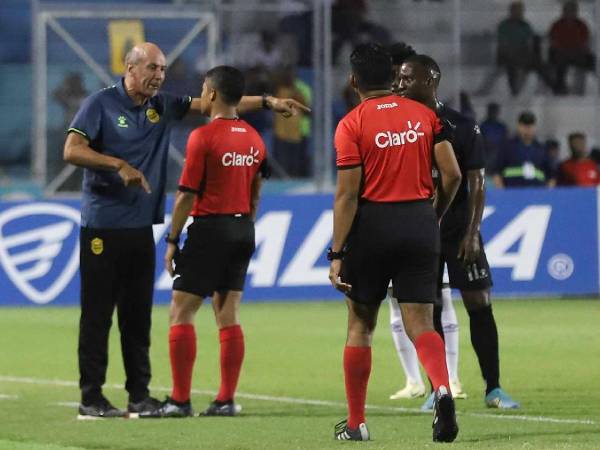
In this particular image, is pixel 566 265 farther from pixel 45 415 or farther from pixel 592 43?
pixel 45 415

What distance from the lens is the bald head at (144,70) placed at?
32.7 feet

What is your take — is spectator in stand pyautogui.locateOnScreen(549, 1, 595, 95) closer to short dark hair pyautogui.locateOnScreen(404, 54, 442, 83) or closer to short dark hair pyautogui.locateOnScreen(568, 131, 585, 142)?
short dark hair pyautogui.locateOnScreen(568, 131, 585, 142)

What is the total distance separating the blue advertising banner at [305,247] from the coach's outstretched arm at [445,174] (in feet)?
31.5

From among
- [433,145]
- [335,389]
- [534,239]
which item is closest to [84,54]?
[534,239]

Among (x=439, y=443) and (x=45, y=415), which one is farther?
(x=45, y=415)

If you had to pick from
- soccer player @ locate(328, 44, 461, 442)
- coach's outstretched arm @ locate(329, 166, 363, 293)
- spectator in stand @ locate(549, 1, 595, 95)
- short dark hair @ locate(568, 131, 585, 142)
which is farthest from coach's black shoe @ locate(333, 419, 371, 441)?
spectator in stand @ locate(549, 1, 595, 95)

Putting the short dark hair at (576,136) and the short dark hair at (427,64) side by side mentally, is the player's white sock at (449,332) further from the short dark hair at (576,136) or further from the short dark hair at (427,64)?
the short dark hair at (576,136)

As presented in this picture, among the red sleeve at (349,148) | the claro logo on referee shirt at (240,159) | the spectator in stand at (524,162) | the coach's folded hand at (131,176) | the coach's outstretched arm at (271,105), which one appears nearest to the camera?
the red sleeve at (349,148)

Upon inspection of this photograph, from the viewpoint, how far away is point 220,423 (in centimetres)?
966

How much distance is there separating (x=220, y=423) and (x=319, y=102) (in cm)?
1197

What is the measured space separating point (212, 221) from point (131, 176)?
0.80 meters

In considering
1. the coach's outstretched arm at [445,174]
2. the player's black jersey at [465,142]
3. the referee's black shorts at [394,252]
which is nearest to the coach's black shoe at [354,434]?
the referee's black shorts at [394,252]

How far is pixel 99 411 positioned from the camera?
10078mm

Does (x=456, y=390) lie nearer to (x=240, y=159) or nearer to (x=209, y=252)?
(x=209, y=252)
